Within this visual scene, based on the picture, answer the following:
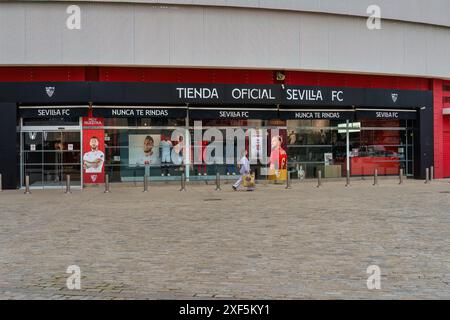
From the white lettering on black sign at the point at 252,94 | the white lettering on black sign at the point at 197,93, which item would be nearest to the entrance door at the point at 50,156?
the white lettering on black sign at the point at 197,93

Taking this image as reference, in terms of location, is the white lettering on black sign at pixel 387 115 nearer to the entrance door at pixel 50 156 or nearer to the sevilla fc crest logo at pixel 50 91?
the entrance door at pixel 50 156

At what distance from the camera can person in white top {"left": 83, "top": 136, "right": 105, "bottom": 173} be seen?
1024 inches

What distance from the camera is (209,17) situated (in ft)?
86.3

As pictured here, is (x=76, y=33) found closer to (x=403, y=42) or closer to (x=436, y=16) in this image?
(x=403, y=42)

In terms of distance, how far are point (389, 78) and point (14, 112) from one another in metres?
20.6

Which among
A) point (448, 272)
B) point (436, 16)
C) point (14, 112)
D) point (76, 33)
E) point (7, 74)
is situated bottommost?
point (448, 272)

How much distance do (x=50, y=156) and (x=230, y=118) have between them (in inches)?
368

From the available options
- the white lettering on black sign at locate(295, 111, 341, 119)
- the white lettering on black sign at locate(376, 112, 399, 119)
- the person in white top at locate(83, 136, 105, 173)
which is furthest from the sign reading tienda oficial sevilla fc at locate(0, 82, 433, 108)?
the person in white top at locate(83, 136, 105, 173)

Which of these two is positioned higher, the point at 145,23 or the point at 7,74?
the point at 145,23

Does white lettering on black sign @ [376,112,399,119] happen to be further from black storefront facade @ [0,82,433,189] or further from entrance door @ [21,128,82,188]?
entrance door @ [21,128,82,188]

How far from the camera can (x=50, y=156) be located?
2594 cm

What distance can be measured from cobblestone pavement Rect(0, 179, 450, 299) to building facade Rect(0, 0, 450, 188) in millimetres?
8923

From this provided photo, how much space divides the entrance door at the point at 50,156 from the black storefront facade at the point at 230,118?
0.07 metres

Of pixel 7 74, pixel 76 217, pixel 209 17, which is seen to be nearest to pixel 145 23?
pixel 209 17
